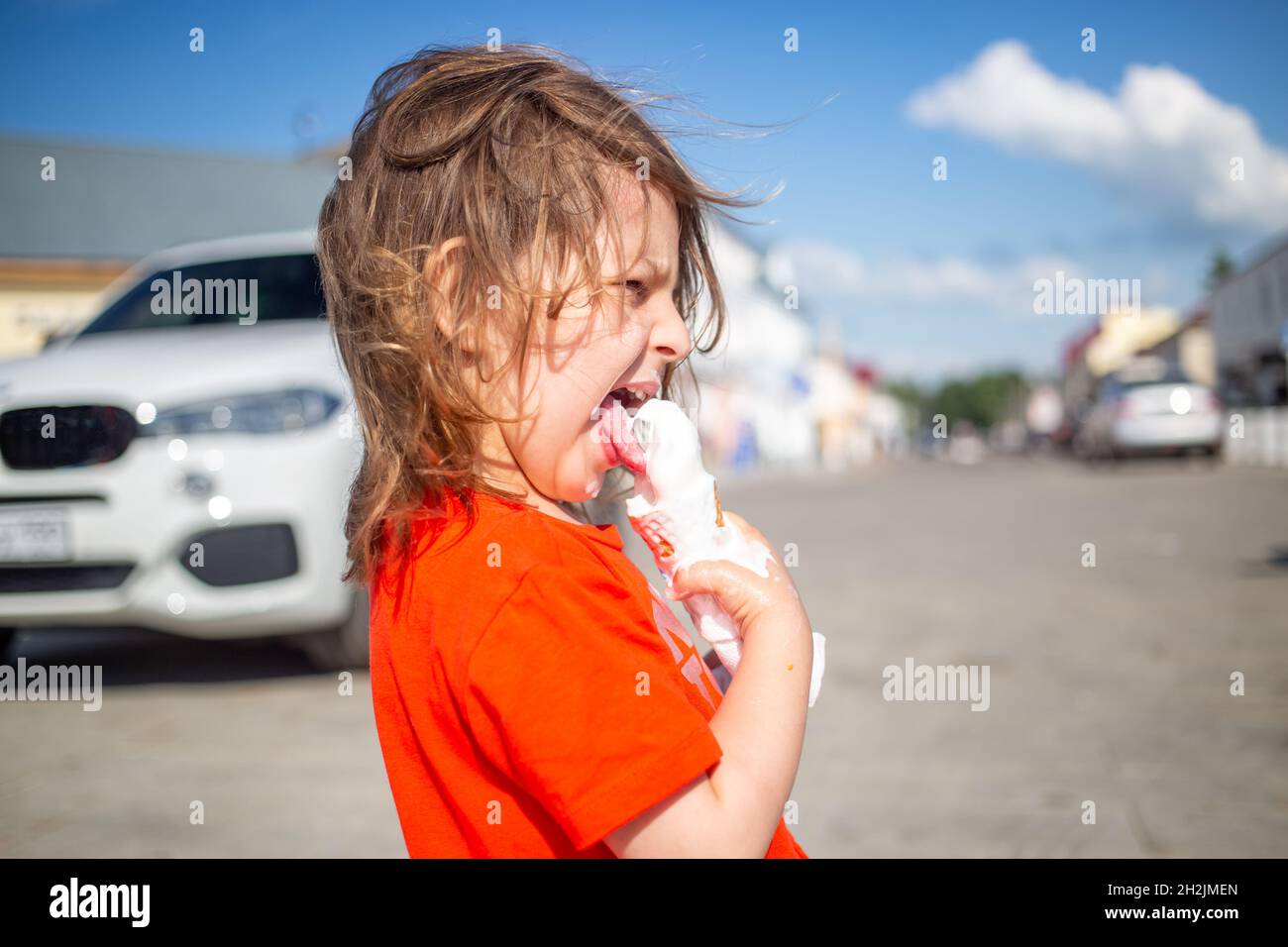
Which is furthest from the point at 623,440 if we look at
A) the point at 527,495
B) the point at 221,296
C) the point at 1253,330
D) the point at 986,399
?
the point at 986,399

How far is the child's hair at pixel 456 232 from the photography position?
1046 millimetres

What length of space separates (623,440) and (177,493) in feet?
10.6

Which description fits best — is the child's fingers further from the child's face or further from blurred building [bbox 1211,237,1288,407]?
blurred building [bbox 1211,237,1288,407]

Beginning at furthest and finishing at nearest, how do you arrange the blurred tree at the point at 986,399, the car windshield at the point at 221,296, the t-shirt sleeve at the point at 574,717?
the blurred tree at the point at 986,399, the car windshield at the point at 221,296, the t-shirt sleeve at the point at 574,717

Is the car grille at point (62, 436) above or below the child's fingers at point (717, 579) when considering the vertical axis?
below

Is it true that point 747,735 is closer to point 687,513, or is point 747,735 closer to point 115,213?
point 687,513

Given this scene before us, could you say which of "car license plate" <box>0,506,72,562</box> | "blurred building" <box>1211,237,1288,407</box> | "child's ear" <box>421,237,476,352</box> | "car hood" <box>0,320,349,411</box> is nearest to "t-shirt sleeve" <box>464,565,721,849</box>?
"child's ear" <box>421,237,476,352</box>

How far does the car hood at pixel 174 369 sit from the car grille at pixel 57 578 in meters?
0.57

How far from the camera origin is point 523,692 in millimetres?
869

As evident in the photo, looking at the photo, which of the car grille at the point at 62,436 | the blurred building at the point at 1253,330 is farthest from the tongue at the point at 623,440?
the blurred building at the point at 1253,330

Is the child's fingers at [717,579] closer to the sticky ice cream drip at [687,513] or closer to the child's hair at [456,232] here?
the sticky ice cream drip at [687,513]

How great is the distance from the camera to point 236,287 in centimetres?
494
